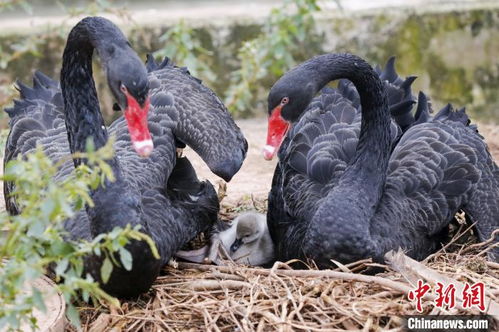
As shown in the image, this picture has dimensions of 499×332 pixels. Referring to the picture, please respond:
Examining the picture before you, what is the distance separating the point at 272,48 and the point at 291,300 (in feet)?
10.9

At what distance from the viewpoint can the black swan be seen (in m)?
3.13

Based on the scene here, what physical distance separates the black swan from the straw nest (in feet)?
0.42

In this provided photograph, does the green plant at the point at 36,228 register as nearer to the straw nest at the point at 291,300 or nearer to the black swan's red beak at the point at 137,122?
the black swan's red beak at the point at 137,122

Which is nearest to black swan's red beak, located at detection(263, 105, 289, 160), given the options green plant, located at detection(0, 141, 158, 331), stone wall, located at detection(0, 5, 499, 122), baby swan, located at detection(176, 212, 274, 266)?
baby swan, located at detection(176, 212, 274, 266)

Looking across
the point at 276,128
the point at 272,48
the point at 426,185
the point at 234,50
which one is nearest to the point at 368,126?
the point at 426,185

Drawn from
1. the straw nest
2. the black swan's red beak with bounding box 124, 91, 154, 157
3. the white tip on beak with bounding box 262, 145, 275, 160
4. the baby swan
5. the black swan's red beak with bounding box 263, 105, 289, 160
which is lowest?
the baby swan

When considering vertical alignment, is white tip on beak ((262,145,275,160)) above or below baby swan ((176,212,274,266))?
above

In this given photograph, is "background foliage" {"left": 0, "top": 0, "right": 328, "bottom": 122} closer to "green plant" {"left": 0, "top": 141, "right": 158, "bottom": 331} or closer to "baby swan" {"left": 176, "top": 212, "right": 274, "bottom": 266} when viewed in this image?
"baby swan" {"left": 176, "top": 212, "right": 274, "bottom": 266}

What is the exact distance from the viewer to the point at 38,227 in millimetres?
2230

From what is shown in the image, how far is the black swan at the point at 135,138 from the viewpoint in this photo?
3127mm

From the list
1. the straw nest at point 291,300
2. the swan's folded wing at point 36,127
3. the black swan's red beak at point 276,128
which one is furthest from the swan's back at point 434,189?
the swan's folded wing at point 36,127

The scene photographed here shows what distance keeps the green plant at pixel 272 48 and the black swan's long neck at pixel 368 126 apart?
2373 millimetres

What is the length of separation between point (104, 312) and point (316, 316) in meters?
0.80

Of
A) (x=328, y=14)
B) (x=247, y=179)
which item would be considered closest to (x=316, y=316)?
(x=247, y=179)
